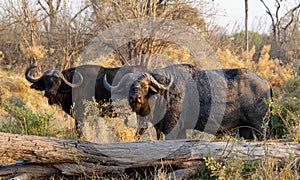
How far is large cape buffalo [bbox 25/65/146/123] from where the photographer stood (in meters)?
8.02

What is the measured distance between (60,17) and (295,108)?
11959mm

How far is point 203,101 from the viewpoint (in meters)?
6.42

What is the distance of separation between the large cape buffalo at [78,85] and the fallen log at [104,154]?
3.70 m

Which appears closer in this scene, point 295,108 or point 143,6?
point 295,108

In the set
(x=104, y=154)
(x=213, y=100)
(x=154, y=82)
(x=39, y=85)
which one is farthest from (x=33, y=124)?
(x=39, y=85)

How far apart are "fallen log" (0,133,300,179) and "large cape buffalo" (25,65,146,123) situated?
146 inches

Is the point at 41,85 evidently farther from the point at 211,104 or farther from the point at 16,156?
the point at 16,156

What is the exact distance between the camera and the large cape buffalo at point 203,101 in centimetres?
616

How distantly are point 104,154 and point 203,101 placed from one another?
8.68 feet

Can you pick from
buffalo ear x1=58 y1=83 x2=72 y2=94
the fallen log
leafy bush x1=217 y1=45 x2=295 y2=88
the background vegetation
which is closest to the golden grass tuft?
the background vegetation

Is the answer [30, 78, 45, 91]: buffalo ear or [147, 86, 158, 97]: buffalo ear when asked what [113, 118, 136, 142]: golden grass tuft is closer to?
[147, 86, 158, 97]: buffalo ear

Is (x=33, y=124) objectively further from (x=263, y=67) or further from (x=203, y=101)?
(x=263, y=67)

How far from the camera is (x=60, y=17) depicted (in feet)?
55.2

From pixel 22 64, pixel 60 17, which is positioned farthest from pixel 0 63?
pixel 60 17
